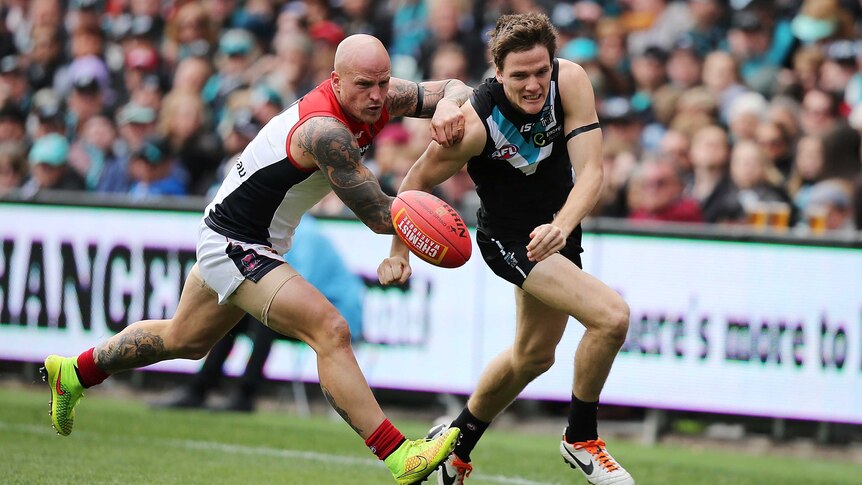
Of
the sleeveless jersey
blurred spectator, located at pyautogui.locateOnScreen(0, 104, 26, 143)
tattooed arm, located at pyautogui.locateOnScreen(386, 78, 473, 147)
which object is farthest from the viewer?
blurred spectator, located at pyautogui.locateOnScreen(0, 104, 26, 143)

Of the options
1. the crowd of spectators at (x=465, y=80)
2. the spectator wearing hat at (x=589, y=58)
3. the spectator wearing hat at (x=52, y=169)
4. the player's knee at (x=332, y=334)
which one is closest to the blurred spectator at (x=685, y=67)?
the crowd of spectators at (x=465, y=80)

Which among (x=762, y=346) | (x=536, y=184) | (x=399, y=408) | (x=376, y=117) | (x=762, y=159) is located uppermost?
(x=376, y=117)

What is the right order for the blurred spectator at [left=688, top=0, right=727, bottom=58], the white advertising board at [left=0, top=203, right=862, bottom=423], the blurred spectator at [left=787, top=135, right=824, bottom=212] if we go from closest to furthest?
the white advertising board at [left=0, top=203, right=862, bottom=423]
the blurred spectator at [left=787, top=135, right=824, bottom=212]
the blurred spectator at [left=688, top=0, right=727, bottom=58]

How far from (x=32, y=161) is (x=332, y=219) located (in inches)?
152

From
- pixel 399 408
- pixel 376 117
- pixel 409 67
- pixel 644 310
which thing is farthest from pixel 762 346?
pixel 409 67

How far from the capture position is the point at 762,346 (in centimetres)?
998

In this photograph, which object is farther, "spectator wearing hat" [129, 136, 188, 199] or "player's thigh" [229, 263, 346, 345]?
"spectator wearing hat" [129, 136, 188, 199]

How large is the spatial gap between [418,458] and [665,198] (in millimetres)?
5278

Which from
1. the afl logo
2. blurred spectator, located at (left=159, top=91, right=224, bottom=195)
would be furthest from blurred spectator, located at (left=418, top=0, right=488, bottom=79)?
the afl logo

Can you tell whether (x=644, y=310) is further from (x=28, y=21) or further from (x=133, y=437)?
(x=28, y=21)

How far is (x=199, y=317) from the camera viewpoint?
6.91m

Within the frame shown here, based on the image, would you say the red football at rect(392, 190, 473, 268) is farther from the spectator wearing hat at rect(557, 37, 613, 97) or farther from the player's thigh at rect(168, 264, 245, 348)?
the spectator wearing hat at rect(557, 37, 613, 97)

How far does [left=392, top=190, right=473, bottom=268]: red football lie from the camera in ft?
20.6

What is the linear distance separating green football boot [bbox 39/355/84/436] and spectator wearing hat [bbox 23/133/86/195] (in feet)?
19.4
